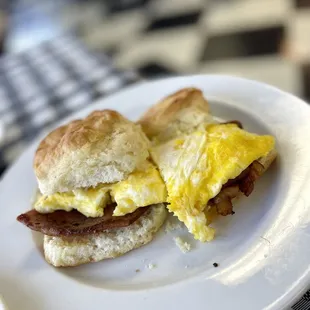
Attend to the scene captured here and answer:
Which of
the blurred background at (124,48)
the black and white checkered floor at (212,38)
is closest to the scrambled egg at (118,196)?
the blurred background at (124,48)

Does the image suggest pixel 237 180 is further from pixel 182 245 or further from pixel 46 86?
pixel 46 86

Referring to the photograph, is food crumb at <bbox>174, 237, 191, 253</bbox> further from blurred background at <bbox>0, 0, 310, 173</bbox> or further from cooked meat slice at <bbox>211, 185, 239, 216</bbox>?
blurred background at <bbox>0, 0, 310, 173</bbox>

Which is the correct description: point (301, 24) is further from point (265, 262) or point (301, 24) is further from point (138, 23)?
point (265, 262)

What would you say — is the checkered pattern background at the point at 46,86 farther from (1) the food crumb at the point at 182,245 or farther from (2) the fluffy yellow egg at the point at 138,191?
(1) the food crumb at the point at 182,245

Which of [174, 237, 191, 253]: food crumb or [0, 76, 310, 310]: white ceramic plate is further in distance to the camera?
[174, 237, 191, 253]: food crumb

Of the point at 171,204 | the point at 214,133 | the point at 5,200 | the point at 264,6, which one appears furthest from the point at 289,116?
the point at 264,6

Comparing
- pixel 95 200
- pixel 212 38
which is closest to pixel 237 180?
pixel 95 200

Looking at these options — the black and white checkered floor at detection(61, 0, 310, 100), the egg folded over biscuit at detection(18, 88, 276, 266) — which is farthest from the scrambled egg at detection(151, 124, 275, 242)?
the black and white checkered floor at detection(61, 0, 310, 100)
